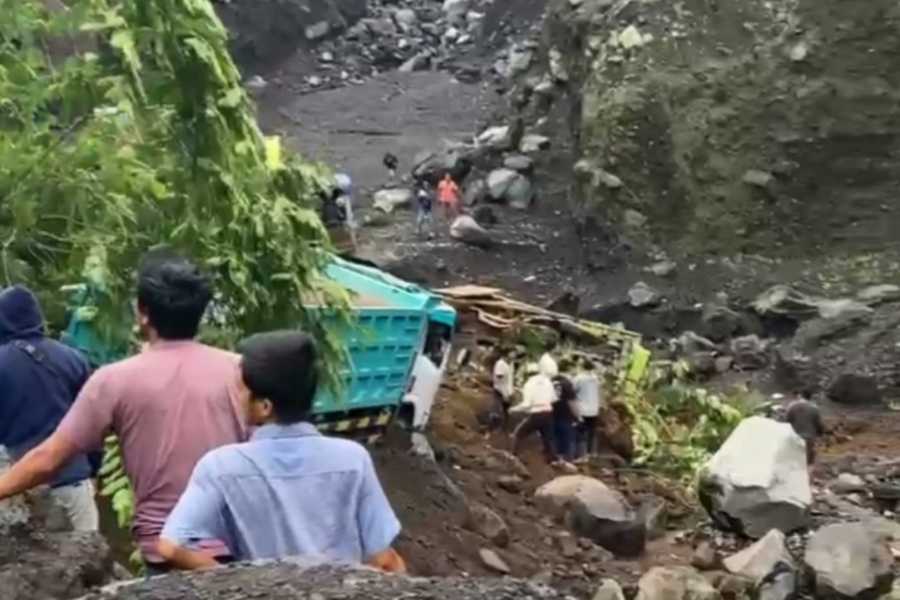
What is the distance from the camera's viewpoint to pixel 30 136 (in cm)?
576

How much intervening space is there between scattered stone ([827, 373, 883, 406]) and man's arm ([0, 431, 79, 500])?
10.8m

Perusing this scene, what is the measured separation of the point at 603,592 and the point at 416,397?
2.54 meters

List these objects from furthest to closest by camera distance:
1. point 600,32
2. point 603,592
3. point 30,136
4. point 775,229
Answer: point 600,32, point 775,229, point 603,592, point 30,136

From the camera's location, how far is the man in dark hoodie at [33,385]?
4465mm

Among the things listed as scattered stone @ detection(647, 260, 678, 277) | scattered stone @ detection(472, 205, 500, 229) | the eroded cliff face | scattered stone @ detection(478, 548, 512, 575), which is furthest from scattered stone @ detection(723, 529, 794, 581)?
scattered stone @ detection(472, 205, 500, 229)

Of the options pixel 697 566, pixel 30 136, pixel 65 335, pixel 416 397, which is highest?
pixel 30 136

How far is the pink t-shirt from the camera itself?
12.0 feet

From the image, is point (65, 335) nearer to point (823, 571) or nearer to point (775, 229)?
point (823, 571)

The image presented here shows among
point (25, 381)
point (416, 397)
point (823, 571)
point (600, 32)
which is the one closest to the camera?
point (25, 381)

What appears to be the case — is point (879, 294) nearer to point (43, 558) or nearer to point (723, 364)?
point (723, 364)

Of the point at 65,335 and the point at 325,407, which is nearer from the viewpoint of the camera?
the point at 65,335

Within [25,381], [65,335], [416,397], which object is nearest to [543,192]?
[416,397]

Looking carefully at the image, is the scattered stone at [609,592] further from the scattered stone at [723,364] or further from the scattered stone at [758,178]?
the scattered stone at [758,178]

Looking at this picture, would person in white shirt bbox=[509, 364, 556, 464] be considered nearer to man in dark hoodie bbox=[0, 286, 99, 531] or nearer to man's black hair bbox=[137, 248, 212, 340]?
man in dark hoodie bbox=[0, 286, 99, 531]
